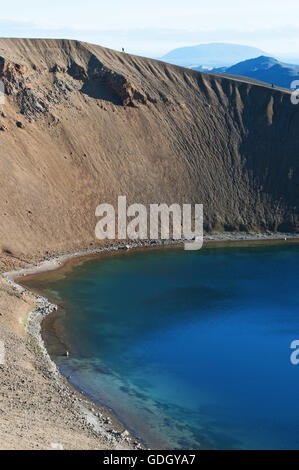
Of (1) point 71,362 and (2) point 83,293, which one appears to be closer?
(1) point 71,362

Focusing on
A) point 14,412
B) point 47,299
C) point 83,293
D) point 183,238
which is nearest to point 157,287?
point 83,293

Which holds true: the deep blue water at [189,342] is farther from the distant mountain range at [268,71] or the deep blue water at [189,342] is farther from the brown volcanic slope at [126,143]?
the distant mountain range at [268,71]

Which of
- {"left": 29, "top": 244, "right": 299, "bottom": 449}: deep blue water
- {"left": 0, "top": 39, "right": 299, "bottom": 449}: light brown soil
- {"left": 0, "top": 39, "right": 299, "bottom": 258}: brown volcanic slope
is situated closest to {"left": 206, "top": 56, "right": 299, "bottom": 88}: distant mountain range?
{"left": 0, "top": 39, "right": 299, "bottom": 449}: light brown soil

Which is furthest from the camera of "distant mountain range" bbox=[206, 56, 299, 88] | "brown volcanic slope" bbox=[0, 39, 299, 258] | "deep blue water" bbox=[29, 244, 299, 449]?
"distant mountain range" bbox=[206, 56, 299, 88]

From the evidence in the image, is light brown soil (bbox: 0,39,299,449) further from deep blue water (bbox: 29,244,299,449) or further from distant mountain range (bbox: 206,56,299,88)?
distant mountain range (bbox: 206,56,299,88)

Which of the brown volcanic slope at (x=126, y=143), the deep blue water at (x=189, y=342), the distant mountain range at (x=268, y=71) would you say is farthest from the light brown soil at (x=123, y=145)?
the distant mountain range at (x=268, y=71)

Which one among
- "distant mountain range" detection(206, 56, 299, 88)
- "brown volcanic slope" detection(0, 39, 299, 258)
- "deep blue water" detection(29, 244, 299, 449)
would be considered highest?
"distant mountain range" detection(206, 56, 299, 88)
